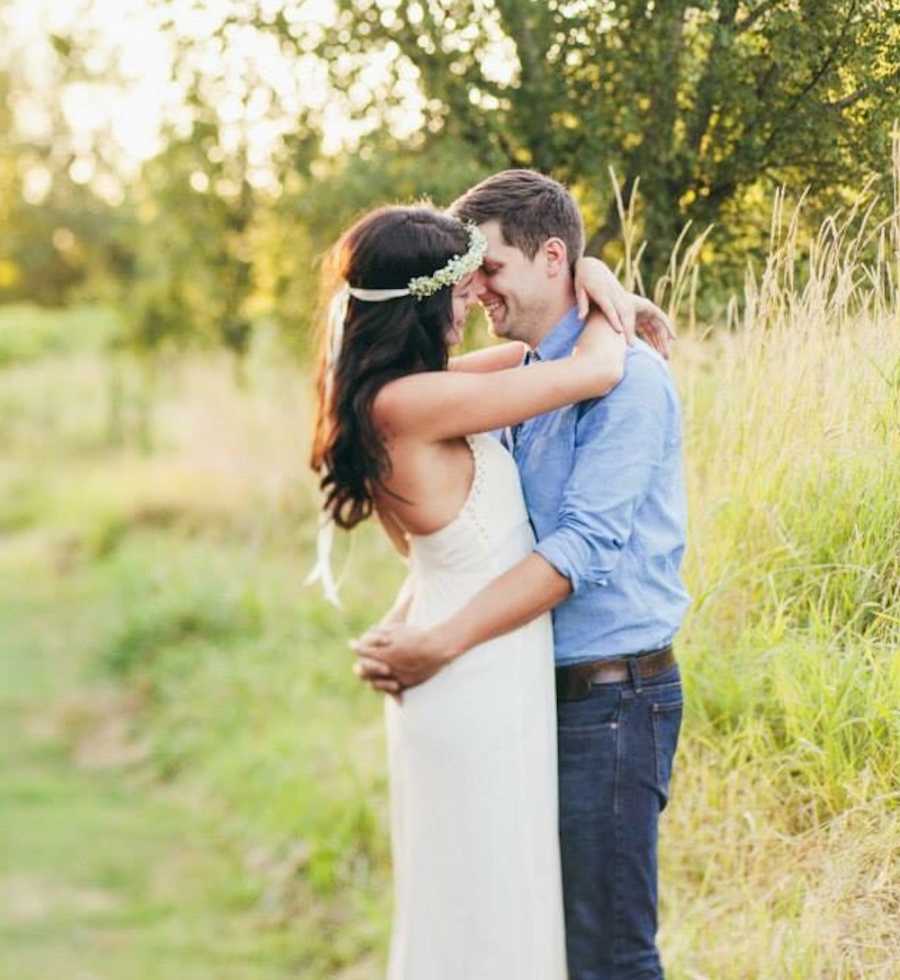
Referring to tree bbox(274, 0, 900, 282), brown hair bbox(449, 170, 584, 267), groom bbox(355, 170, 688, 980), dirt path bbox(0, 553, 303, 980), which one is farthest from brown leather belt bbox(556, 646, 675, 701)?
dirt path bbox(0, 553, 303, 980)

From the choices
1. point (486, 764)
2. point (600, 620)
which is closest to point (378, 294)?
point (600, 620)

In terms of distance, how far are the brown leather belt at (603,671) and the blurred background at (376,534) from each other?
0.37 metres

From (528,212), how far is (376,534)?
15.7 feet

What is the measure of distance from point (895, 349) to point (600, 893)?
111cm

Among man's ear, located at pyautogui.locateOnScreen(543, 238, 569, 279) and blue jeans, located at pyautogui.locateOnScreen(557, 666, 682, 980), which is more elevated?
man's ear, located at pyautogui.locateOnScreen(543, 238, 569, 279)

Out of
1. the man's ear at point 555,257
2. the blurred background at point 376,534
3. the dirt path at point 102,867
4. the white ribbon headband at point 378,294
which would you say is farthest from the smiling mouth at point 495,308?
the dirt path at point 102,867

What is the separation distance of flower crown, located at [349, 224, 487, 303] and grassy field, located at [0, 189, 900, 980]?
2.20 ft

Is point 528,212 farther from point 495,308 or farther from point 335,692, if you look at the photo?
point 335,692

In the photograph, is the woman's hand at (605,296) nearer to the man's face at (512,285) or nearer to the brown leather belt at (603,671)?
the man's face at (512,285)

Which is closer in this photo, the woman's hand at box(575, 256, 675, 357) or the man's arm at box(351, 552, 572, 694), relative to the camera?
the man's arm at box(351, 552, 572, 694)

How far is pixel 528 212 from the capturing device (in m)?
2.70

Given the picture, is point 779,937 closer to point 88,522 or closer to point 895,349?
point 895,349

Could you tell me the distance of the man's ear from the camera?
2705 mm

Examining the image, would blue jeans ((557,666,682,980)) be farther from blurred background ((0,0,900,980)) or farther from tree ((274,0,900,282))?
tree ((274,0,900,282))
